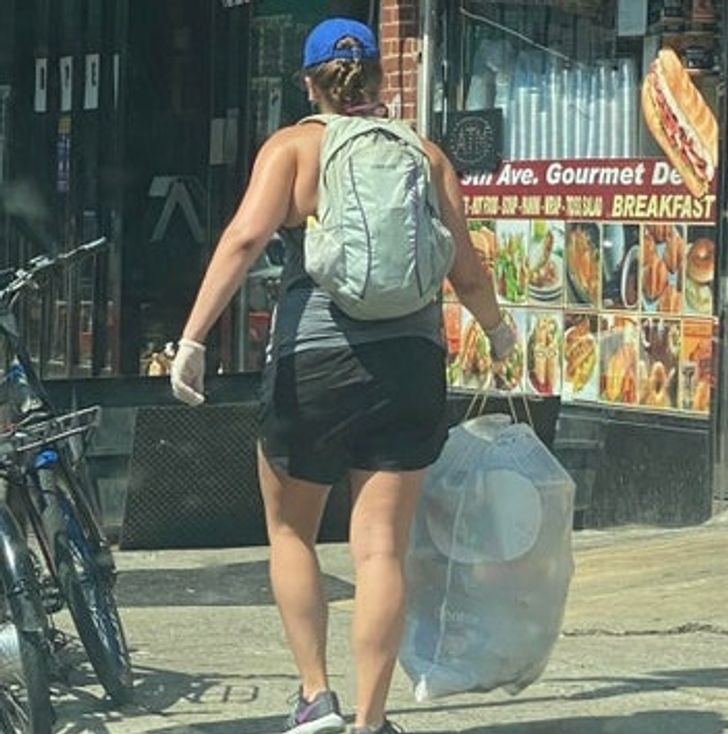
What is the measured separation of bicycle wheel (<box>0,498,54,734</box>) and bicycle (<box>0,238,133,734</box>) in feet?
1.27

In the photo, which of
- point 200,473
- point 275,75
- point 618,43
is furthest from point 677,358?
point 275,75

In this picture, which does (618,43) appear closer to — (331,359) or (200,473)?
(200,473)

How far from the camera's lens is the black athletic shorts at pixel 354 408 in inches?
197

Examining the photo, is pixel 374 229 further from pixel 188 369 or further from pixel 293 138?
pixel 188 369

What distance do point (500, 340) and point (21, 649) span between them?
4.98 feet

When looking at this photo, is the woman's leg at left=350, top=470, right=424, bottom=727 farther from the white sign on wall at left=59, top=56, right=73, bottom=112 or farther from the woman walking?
the white sign on wall at left=59, top=56, right=73, bottom=112

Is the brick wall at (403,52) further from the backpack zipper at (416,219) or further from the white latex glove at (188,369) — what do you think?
the white latex glove at (188,369)

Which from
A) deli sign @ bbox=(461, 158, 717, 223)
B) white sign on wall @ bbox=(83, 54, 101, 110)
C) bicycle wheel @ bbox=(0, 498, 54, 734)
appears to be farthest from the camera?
white sign on wall @ bbox=(83, 54, 101, 110)

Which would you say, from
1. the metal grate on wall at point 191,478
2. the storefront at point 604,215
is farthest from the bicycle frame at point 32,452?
the storefront at point 604,215

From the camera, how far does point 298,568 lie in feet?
16.9

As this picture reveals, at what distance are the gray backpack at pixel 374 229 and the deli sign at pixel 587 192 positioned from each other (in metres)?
4.28

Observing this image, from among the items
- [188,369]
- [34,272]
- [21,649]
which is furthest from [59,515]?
[188,369]

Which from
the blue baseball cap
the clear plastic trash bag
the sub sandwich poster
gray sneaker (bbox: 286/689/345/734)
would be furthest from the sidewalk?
the blue baseball cap

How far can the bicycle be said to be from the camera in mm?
5613
